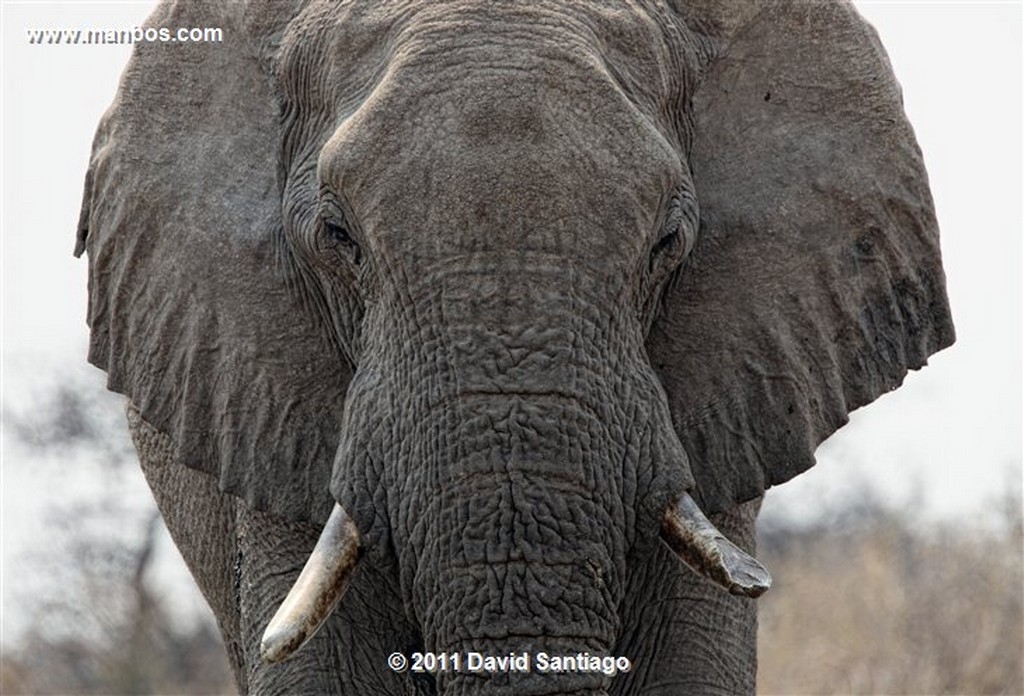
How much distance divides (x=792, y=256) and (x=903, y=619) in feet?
27.8

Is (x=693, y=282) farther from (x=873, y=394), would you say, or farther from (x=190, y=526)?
(x=190, y=526)

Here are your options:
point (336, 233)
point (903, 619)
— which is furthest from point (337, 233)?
point (903, 619)

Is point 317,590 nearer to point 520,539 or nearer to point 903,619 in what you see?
point 520,539

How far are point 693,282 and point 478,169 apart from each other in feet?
2.35

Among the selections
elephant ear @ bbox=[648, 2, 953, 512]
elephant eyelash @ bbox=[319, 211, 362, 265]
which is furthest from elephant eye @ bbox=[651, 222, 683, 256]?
elephant eyelash @ bbox=[319, 211, 362, 265]

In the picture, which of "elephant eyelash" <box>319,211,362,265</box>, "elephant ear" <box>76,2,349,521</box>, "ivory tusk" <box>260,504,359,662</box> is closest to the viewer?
"ivory tusk" <box>260,504,359,662</box>

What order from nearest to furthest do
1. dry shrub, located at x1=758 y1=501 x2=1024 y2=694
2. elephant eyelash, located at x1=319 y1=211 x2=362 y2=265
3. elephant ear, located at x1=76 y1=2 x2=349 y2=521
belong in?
elephant eyelash, located at x1=319 y1=211 x2=362 y2=265, elephant ear, located at x1=76 y1=2 x2=349 y2=521, dry shrub, located at x1=758 y1=501 x2=1024 y2=694

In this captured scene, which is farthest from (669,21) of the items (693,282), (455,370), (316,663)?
(316,663)

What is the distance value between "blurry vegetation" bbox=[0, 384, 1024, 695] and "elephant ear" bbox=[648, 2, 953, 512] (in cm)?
621

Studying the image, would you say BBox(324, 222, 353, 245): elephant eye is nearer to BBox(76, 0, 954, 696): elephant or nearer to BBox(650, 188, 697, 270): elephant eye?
BBox(76, 0, 954, 696): elephant

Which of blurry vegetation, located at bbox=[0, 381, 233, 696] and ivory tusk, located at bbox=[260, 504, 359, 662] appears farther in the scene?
blurry vegetation, located at bbox=[0, 381, 233, 696]

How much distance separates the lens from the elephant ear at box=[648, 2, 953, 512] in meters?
6.09

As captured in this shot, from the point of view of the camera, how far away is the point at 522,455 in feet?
17.9

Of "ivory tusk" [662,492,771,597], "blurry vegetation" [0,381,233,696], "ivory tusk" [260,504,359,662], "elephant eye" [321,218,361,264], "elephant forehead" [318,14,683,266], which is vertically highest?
"elephant forehead" [318,14,683,266]
